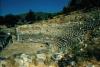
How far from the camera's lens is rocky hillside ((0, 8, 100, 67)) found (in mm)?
13789

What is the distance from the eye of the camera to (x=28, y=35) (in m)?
20.9

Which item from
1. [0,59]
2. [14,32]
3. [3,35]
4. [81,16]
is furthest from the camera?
[3,35]

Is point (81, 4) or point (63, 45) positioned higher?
point (81, 4)

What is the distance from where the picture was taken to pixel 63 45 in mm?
16703

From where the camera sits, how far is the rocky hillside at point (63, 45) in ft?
45.2

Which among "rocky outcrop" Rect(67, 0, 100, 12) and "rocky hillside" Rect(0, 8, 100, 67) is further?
"rocky outcrop" Rect(67, 0, 100, 12)

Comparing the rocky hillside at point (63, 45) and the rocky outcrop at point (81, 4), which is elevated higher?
the rocky outcrop at point (81, 4)

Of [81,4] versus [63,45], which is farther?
[81,4]

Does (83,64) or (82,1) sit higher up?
(82,1)

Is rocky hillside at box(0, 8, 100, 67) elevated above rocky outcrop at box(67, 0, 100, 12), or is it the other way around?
rocky outcrop at box(67, 0, 100, 12)

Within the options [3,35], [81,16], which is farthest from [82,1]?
[3,35]

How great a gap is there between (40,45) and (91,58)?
6.26 meters

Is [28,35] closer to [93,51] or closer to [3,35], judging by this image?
[3,35]

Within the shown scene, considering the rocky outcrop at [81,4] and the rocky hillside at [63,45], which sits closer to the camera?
the rocky hillside at [63,45]
